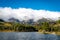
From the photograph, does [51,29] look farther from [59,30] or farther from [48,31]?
[59,30]

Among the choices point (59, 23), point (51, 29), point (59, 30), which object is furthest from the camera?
point (59, 23)

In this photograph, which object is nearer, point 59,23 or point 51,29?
point 51,29

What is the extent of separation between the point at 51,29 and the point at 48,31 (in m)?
3.48

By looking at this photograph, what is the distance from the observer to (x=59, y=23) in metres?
180

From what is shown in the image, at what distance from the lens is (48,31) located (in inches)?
6634

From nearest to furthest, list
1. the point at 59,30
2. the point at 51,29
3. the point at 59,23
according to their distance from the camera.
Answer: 1. the point at 59,30
2. the point at 51,29
3. the point at 59,23

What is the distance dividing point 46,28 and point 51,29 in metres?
6.84

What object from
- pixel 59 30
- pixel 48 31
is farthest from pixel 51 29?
pixel 59 30

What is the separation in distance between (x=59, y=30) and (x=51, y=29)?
14.4 meters

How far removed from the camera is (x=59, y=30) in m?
155

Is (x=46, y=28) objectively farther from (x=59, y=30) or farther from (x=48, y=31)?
(x=59, y=30)

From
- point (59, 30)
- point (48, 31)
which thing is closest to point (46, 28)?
point (48, 31)

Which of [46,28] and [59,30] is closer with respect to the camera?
[59,30]

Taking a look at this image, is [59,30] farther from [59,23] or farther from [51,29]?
[59,23]
